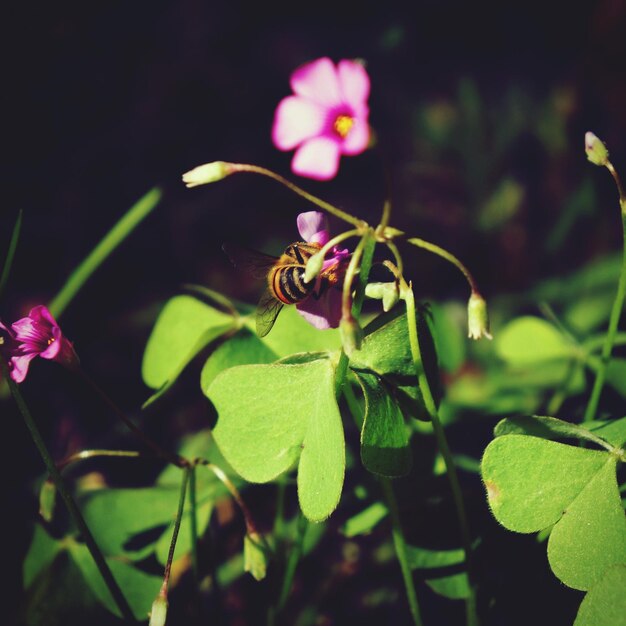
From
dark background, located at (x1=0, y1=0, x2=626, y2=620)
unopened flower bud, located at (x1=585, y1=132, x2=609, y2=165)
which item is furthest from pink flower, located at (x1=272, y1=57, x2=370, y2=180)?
dark background, located at (x1=0, y1=0, x2=626, y2=620)

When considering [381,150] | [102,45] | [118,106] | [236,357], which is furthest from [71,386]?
[381,150]

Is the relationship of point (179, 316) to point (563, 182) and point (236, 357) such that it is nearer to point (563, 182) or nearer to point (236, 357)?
→ point (236, 357)

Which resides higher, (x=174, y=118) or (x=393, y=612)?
(x=174, y=118)

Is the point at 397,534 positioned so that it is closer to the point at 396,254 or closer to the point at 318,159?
the point at 396,254

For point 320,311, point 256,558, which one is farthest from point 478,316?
point 256,558

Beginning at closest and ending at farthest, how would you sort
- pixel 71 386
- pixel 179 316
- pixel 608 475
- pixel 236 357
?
pixel 608 475
pixel 236 357
pixel 179 316
pixel 71 386

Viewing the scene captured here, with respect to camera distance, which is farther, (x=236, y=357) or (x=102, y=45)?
(x=102, y=45)

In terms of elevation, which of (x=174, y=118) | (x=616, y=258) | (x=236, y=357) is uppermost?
Answer: (x=174, y=118)
